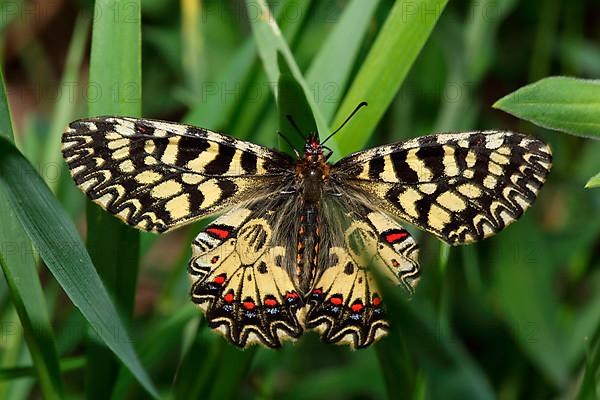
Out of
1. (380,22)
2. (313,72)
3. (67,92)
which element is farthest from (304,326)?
(67,92)

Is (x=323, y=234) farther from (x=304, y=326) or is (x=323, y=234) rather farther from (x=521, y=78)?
(x=521, y=78)

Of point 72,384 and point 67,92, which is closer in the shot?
point 67,92

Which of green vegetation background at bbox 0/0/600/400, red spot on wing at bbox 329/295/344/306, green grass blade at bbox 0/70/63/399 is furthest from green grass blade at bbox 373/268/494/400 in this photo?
green grass blade at bbox 0/70/63/399

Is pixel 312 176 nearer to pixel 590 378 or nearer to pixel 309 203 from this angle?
pixel 309 203

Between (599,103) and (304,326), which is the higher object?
(599,103)

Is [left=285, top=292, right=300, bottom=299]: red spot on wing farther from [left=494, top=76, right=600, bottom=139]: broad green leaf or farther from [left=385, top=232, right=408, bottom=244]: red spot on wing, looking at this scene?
[left=494, top=76, right=600, bottom=139]: broad green leaf

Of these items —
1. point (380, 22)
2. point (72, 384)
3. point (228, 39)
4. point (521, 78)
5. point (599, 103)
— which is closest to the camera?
point (599, 103)

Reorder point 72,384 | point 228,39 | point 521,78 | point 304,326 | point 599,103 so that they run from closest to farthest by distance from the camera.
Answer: point 599,103
point 304,326
point 72,384
point 228,39
point 521,78
